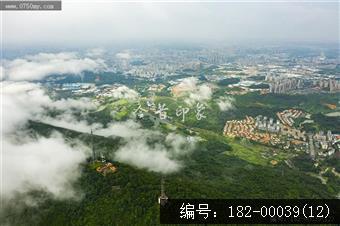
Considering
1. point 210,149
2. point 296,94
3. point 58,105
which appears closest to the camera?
point 210,149

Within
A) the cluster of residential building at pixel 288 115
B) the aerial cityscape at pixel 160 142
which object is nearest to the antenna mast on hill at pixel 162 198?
the aerial cityscape at pixel 160 142

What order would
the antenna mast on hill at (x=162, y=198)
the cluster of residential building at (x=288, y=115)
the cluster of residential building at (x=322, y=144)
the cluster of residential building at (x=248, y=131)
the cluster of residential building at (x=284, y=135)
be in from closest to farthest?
the antenna mast on hill at (x=162, y=198) < the cluster of residential building at (x=322, y=144) < the cluster of residential building at (x=284, y=135) < the cluster of residential building at (x=248, y=131) < the cluster of residential building at (x=288, y=115)

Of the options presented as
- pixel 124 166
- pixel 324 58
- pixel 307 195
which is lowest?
pixel 307 195

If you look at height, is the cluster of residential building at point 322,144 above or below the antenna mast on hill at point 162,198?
below

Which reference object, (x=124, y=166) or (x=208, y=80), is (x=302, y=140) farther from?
(x=208, y=80)

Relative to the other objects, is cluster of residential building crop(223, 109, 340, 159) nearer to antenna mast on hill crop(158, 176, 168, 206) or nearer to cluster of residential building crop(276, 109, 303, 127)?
cluster of residential building crop(276, 109, 303, 127)

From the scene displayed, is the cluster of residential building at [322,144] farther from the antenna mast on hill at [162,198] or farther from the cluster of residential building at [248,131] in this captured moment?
the antenna mast on hill at [162,198]

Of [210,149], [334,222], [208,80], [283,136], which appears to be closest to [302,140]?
[283,136]

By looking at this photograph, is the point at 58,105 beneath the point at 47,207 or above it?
above

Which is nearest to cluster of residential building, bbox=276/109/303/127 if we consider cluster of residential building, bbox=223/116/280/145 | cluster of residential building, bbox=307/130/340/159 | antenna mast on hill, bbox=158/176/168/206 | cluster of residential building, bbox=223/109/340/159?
cluster of residential building, bbox=223/109/340/159

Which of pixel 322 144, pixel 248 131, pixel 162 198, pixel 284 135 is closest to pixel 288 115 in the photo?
pixel 284 135

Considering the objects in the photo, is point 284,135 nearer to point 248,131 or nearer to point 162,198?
point 248,131
